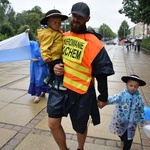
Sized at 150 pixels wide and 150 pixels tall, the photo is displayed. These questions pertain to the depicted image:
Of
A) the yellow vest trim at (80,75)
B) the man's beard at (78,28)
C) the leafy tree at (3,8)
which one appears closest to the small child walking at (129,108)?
the yellow vest trim at (80,75)

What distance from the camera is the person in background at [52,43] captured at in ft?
8.81

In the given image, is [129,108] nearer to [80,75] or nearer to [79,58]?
[80,75]

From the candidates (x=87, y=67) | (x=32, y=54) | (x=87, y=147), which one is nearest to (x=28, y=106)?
(x=32, y=54)

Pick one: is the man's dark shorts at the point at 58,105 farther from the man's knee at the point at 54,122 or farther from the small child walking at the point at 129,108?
the small child walking at the point at 129,108

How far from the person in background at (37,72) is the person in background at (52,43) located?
2533 millimetres

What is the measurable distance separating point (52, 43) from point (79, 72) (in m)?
0.46

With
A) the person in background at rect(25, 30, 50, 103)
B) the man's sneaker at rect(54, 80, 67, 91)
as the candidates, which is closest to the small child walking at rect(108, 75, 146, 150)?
the man's sneaker at rect(54, 80, 67, 91)

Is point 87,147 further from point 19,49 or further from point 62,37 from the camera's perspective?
point 19,49

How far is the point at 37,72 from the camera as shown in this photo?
5.57 metres

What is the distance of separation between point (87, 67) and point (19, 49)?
278 cm

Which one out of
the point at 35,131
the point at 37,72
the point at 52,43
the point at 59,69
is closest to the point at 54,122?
the point at 59,69

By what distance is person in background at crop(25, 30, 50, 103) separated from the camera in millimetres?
5422

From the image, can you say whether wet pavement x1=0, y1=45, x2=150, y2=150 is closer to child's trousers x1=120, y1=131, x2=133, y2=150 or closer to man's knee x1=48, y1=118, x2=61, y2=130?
child's trousers x1=120, y1=131, x2=133, y2=150

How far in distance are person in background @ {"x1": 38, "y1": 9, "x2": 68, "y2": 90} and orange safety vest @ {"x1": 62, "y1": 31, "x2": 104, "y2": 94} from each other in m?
0.08
